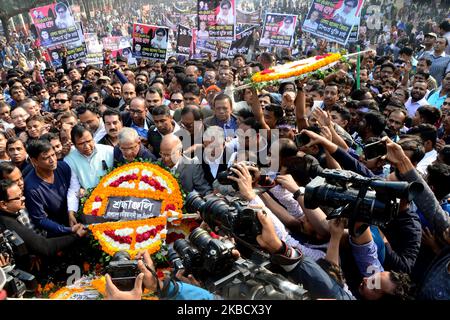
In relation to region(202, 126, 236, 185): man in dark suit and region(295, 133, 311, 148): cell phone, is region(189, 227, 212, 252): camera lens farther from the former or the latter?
region(202, 126, 236, 185): man in dark suit

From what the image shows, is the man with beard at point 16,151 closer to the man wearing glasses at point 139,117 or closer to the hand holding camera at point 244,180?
the man wearing glasses at point 139,117

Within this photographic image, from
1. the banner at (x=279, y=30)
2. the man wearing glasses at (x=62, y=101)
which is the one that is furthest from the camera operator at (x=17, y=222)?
the banner at (x=279, y=30)

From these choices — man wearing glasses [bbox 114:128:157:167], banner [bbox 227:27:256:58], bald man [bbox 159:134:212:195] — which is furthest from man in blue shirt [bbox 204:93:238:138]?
banner [bbox 227:27:256:58]

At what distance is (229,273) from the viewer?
2453 mm

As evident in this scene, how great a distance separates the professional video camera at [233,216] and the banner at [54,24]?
29.5ft

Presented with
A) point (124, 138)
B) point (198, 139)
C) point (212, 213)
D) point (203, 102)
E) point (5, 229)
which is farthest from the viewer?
point (203, 102)

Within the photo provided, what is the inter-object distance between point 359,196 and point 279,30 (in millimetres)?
9492

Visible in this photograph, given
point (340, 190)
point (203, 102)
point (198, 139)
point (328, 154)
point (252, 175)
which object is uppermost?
point (340, 190)

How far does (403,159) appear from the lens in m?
3.05

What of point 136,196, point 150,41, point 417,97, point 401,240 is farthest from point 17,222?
point 150,41

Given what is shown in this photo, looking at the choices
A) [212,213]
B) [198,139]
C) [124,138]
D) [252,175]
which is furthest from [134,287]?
[198,139]
